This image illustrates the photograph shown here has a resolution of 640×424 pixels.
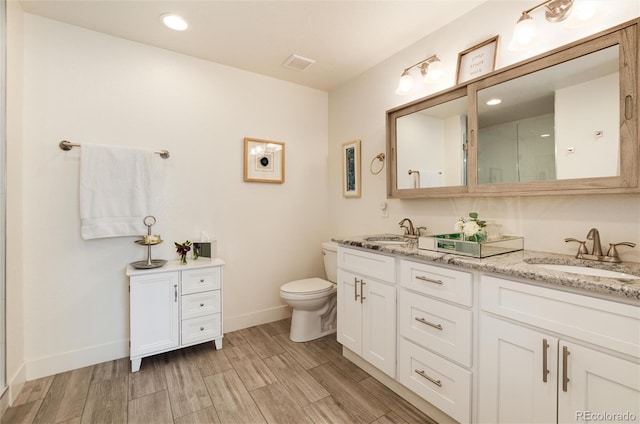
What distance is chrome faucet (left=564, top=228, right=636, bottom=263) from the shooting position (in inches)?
50.9

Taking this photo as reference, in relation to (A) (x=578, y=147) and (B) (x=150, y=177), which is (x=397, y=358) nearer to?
(A) (x=578, y=147)

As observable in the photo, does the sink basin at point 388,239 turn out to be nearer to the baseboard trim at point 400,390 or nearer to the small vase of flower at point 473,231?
the small vase of flower at point 473,231

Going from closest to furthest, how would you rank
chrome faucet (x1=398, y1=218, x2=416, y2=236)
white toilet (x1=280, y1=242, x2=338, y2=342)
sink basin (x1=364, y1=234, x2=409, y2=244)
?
sink basin (x1=364, y1=234, x2=409, y2=244)
chrome faucet (x1=398, y1=218, x2=416, y2=236)
white toilet (x1=280, y1=242, x2=338, y2=342)

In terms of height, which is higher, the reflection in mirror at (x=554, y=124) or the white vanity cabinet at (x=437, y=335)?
the reflection in mirror at (x=554, y=124)

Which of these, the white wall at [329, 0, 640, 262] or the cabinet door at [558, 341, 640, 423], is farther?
the white wall at [329, 0, 640, 262]

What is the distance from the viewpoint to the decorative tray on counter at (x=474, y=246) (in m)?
1.41

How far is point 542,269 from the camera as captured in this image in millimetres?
1135

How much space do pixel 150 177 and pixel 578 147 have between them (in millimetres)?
2670

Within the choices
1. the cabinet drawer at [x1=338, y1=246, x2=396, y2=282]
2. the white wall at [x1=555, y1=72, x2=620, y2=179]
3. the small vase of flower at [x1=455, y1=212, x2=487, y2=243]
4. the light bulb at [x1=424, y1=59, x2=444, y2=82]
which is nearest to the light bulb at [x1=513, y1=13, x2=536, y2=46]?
the white wall at [x1=555, y1=72, x2=620, y2=179]

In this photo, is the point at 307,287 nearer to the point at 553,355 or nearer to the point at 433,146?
the point at 433,146

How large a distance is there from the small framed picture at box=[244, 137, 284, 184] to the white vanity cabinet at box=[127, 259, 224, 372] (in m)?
0.90

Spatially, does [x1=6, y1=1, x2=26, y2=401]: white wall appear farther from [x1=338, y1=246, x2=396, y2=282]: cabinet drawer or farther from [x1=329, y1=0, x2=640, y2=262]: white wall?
[x1=329, y1=0, x2=640, y2=262]: white wall

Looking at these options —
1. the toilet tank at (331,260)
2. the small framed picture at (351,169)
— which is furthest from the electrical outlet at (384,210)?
the toilet tank at (331,260)

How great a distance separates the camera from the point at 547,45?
5.05 feet
